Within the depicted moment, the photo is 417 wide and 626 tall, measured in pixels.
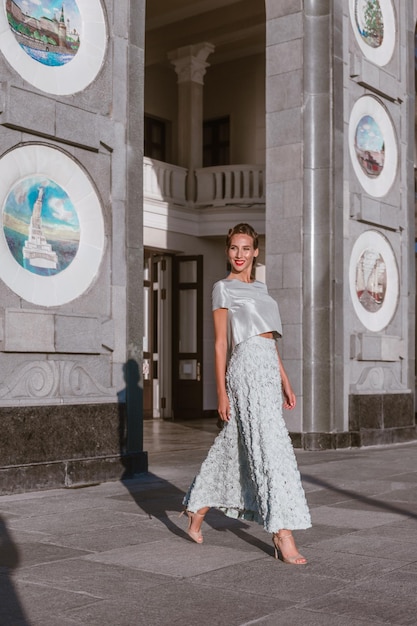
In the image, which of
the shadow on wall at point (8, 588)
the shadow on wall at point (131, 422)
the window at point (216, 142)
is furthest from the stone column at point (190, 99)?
the shadow on wall at point (8, 588)

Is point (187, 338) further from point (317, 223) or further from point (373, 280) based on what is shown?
point (317, 223)

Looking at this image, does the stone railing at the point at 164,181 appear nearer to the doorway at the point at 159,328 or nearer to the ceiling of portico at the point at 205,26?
the doorway at the point at 159,328

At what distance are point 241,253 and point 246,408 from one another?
3.09ft

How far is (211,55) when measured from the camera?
2123cm

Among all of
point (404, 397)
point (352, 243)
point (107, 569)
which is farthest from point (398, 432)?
point (107, 569)

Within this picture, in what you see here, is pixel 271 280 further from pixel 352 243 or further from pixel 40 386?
pixel 40 386

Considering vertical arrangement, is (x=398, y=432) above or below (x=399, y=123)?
below

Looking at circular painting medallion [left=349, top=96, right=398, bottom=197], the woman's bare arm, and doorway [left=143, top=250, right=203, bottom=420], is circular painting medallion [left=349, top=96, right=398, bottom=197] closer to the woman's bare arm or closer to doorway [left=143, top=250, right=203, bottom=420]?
doorway [left=143, top=250, right=203, bottom=420]

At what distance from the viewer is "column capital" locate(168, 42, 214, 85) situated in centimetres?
1997

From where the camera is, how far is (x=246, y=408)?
531 centimetres

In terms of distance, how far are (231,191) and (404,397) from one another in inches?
282

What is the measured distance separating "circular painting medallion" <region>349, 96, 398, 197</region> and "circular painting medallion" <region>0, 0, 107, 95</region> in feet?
16.4

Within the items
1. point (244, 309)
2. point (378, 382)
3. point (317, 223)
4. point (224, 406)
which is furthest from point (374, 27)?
point (224, 406)

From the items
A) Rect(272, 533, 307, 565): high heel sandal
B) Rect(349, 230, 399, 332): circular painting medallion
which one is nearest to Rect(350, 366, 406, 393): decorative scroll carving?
Rect(349, 230, 399, 332): circular painting medallion
